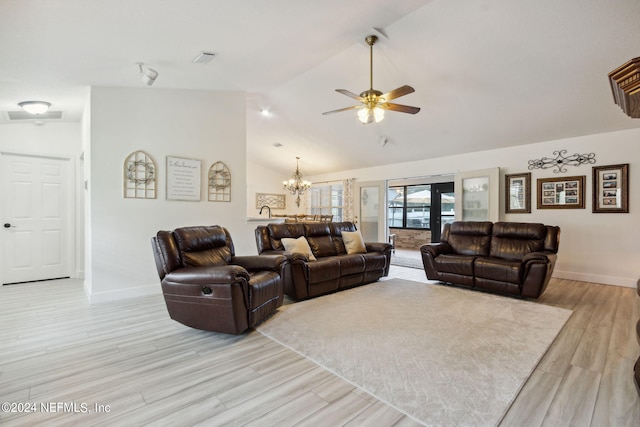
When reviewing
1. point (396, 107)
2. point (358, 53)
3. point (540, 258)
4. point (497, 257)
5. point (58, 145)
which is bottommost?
point (497, 257)

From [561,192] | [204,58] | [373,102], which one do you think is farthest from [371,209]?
[204,58]

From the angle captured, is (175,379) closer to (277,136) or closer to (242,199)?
(242,199)

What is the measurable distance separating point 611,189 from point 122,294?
7.24m

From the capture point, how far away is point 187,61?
135 inches

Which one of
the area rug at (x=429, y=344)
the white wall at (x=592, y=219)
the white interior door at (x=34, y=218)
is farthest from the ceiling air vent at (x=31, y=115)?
the white wall at (x=592, y=219)

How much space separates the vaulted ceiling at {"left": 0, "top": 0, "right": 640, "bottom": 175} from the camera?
2.60m

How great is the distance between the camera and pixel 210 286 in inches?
102

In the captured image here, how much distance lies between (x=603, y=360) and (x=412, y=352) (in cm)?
139

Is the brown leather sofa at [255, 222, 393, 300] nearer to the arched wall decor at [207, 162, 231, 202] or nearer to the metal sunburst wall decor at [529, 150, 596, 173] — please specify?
the arched wall decor at [207, 162, 231, 202]

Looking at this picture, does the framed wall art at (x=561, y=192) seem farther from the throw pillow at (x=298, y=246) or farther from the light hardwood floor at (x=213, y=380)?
the throw pillow at (x=298, y=246)

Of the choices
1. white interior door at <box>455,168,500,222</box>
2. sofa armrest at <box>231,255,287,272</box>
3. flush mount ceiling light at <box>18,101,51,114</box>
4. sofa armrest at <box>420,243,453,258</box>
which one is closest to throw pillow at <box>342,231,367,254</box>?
sofa armrest at <box>420,243,453,258</box>

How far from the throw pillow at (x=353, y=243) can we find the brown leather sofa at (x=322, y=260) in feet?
0.26

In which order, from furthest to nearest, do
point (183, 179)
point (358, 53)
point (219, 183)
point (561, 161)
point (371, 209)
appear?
1. point (371, 209)
2. point (561, 161)
3. point (219, 183)
4. point (183, 179)
5. point (358, 53)

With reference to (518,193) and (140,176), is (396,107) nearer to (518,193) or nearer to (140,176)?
(140,176)
